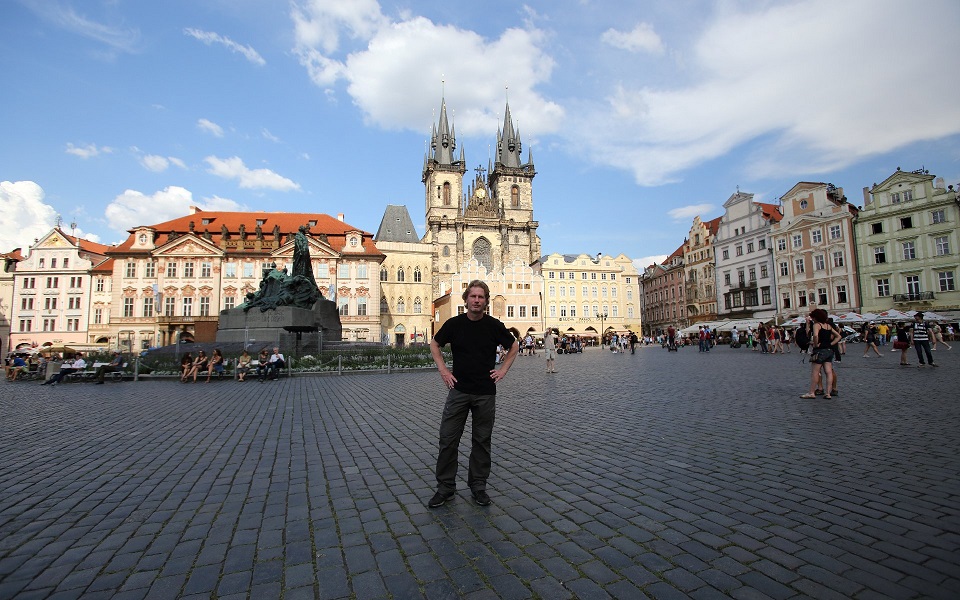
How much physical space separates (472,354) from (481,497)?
42.7 inches

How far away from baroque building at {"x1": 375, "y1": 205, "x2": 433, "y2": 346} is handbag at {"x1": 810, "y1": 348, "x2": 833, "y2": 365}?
57.6 m

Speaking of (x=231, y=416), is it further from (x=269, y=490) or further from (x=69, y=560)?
(x=69, y=560)

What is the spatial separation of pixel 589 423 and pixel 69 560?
5746 millimetres

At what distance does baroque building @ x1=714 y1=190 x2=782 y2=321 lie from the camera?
49.5 meters

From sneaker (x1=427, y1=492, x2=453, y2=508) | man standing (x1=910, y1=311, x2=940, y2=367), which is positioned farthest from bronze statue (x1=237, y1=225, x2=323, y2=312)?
man standing (x1=910, y1=311, x2=940, y2=367)

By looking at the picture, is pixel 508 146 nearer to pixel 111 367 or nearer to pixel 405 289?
pixel 405 289

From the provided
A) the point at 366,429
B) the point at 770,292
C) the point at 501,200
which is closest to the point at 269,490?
the point at 366,429

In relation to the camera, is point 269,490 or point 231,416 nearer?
point 269,490

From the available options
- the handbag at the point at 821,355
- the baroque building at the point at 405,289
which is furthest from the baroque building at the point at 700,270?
the handbag at the point at 821,355

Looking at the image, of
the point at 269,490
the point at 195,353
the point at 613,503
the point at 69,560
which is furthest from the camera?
the point at 195,353

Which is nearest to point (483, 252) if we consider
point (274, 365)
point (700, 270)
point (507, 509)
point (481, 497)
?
point (700, 270)

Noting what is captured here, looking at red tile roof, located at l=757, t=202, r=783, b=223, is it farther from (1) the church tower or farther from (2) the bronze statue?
(2) the bronze statue

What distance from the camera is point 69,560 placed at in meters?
2.89

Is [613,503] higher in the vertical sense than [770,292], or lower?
lower
